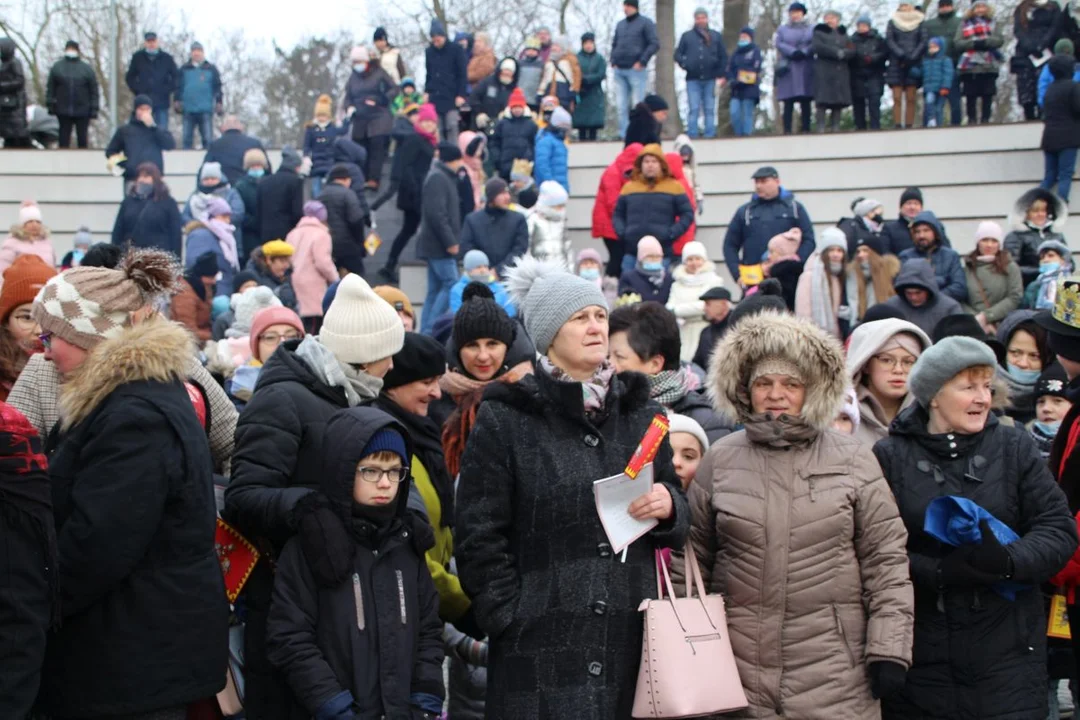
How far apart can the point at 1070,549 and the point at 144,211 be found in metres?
11.9

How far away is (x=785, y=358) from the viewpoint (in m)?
4.24

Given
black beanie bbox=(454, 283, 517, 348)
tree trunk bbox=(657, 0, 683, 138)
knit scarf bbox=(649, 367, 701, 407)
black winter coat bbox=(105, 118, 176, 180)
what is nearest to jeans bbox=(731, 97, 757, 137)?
tree trunk bbox=(657, 0, 683, 138)

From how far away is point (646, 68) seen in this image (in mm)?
17766

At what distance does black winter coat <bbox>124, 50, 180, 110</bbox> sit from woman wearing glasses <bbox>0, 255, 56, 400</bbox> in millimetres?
14758

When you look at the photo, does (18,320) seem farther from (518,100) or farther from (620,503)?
(518,100)

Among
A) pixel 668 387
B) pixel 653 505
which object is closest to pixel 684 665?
pixel 653 505

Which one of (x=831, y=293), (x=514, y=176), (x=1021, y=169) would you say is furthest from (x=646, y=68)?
(x=831, y=293)

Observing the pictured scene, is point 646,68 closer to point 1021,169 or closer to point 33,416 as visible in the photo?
point 1021,169

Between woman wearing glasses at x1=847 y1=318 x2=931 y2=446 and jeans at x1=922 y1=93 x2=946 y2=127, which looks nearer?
woman wearing glasses at x1=847 y1=318 x2=931 y2=446

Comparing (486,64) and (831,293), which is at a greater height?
(486,64)

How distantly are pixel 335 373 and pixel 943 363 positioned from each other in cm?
200

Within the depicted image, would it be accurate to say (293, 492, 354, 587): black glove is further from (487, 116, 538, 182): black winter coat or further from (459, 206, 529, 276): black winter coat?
(487, 116, 538, 182): black winter coat

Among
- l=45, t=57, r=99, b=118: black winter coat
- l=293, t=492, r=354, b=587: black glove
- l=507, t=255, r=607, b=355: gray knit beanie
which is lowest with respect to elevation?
l=293, t=492, r=354, b=587: black glove

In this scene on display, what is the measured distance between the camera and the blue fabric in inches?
159
